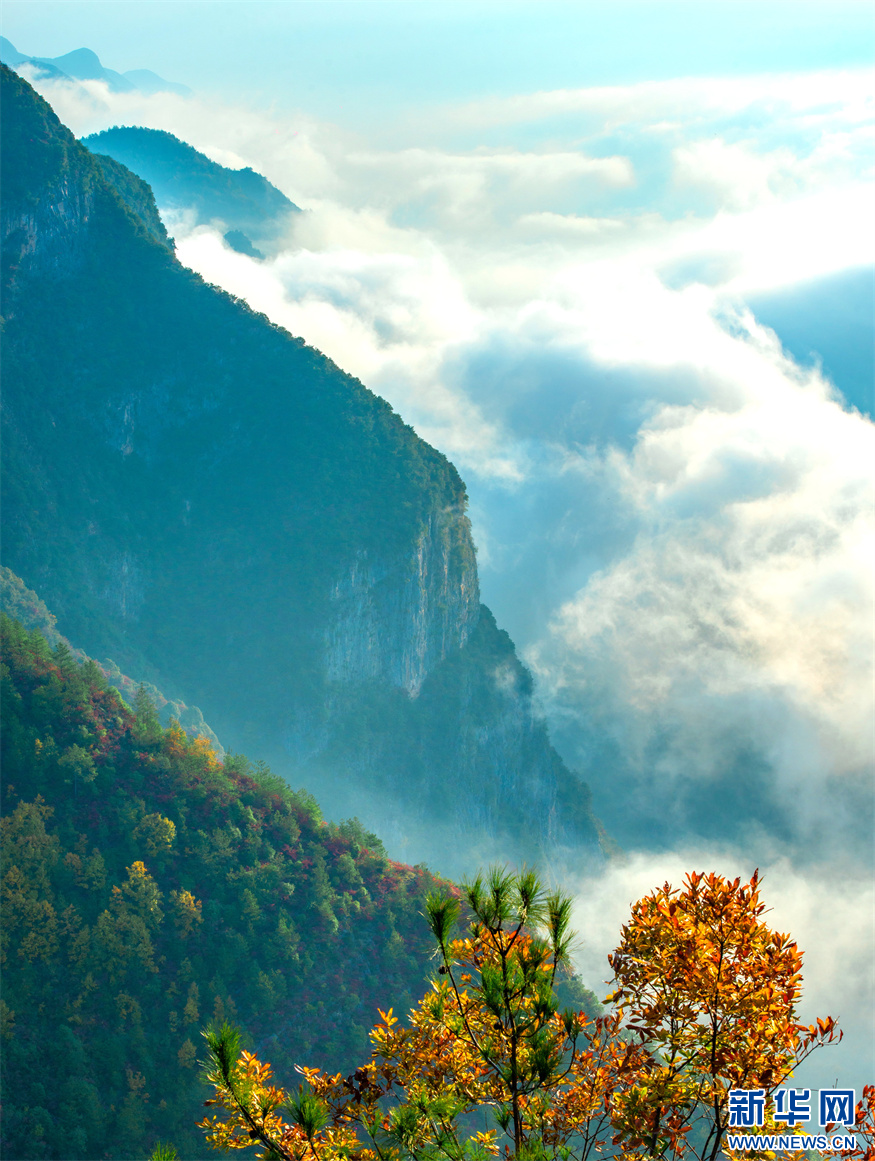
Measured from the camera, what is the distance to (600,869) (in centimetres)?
16888

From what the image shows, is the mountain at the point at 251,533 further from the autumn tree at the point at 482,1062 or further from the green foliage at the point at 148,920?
the autumn tree at the point at 482,1062

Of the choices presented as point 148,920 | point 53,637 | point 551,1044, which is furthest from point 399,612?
point 551,1044

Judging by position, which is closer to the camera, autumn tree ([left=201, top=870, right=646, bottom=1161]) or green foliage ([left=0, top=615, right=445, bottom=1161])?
autumn tree ([left=201, top=870, right=646, bottom=1161])

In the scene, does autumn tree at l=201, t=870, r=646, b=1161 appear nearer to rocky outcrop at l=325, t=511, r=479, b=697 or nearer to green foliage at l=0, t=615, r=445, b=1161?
green foliage at l=0, t=615, r=445, b=1161

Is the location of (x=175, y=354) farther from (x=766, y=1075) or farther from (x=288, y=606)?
(x=766, y=1075)

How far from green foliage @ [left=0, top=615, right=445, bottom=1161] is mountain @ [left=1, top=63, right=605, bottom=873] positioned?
62.3m

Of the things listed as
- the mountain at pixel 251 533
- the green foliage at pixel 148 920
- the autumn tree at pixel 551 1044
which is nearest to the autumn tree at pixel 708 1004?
the autumn tree at pixel 551 1044

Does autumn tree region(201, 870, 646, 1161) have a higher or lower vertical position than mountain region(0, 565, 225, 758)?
lower

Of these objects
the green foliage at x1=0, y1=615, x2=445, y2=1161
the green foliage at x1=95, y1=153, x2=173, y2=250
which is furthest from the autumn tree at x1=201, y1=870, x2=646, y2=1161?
the green foliage at x1=95, y1=153, x2=173, y2=250

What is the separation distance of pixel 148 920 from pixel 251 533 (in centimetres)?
9601

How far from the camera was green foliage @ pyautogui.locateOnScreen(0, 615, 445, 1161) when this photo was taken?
55.2m

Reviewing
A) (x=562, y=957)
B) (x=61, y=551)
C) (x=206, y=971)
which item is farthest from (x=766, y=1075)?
(x=61, y=551)

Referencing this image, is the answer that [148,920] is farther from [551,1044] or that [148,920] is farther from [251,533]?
[251,533]

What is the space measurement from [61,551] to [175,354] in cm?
4590
